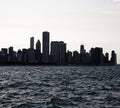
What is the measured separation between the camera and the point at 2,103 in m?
35.2

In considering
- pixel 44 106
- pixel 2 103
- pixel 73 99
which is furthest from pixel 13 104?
pixel 73 99

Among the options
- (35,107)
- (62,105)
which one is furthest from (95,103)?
(35,107)

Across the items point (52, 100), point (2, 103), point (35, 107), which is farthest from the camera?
point (52, 100)

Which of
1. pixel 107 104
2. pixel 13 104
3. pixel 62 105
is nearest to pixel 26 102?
pixel 13 104

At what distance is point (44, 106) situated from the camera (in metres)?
34.0

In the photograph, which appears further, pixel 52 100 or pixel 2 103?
pixel 52 100

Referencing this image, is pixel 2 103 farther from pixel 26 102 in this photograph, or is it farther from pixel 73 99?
pixel 73 99

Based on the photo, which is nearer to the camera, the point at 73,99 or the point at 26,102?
the point at 26,102

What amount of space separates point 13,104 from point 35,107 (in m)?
3.11

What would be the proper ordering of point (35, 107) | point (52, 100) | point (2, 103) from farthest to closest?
point (52, 100)
point (2, 103)
point (35, 107)

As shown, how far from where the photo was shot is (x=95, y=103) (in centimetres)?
3578

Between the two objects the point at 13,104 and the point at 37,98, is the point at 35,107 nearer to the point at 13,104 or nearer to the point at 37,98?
the point at 13,104

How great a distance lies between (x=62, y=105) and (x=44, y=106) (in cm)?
212

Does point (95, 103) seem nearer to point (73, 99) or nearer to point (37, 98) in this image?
point (73, 99)
